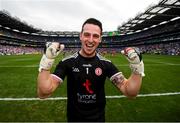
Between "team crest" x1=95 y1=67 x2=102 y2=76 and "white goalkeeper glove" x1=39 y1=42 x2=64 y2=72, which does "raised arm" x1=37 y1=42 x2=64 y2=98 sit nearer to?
"white goalkeeper glove" x1=39 y1=42 x2=64 y2=72

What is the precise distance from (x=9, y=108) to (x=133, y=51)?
17.8 ft

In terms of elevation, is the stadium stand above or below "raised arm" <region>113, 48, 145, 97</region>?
above

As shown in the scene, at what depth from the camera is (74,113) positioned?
3.17 m

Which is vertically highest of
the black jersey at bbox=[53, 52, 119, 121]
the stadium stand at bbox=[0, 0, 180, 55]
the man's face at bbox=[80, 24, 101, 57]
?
the stadium stand at bbox=[0, 0, 180, 55]

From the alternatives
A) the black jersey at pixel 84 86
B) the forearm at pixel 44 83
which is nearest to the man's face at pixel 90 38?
the black jersey at pixel 84 86

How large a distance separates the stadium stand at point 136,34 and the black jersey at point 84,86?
43.3 metres

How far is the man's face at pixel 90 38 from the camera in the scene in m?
3.17

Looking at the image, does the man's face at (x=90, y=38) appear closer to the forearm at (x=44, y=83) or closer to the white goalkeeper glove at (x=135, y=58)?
the white goalkeeper glove at (x=135, y=58)

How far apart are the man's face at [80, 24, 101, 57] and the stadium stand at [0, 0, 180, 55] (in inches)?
1702

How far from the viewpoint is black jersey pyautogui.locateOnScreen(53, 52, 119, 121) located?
10.4 feet

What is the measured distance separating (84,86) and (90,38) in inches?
26.4

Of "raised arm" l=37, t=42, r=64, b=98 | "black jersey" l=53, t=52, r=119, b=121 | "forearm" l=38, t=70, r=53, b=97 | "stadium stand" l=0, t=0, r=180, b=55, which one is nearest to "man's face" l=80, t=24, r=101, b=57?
"black jersey" l=53, t=52, r=119, b=121

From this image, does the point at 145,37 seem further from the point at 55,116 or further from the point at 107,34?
the point at 55,116

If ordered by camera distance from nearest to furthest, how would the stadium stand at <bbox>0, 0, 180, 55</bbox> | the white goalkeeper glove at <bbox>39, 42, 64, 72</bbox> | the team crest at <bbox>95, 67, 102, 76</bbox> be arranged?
the white goalkeeper glove at <bbox>39, 42, 64, 72</bbox>, the team crest at <bbox>95, 67, 102, 76</bbox>, the stadium stand at <bbox>0, 0, 180, 55</bbox>
